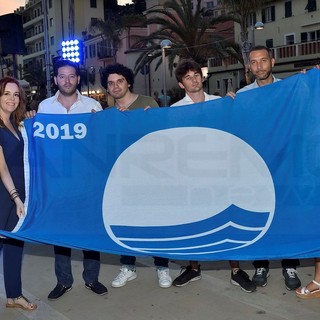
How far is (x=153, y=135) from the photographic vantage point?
13.0 feet

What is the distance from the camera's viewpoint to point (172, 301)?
404cm

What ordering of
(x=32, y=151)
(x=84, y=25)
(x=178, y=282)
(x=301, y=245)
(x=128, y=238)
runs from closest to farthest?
1. (x=301, y=245)
2. (x=128, y=238)
3. (x=32, y=151)
4. (x=178, y=282)
5. (x=84, y=25)

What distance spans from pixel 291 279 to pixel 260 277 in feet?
0.86

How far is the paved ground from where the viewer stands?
12.4ft

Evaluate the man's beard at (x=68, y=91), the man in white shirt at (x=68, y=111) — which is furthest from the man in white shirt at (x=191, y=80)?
the man's beard at (x=68, y=91)

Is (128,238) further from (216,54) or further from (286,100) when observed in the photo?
(216,54)

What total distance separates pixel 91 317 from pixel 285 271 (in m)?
1.69

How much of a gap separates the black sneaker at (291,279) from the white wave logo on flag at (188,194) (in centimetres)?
78

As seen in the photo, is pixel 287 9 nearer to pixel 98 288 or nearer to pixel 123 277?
pixel 123 277

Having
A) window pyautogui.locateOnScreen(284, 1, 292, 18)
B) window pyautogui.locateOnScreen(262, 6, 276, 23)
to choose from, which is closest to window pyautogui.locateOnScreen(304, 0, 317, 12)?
window pyautogui.locateOnScreen(284, 1, 292, 18)

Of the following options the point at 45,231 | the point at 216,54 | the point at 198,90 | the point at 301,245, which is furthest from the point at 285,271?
the point at 216,54

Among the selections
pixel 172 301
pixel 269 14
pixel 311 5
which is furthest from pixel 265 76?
pixel 269 14

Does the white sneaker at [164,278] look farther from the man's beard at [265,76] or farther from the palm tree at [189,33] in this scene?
the palm tree at [189,33]

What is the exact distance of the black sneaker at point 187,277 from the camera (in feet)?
14.3
